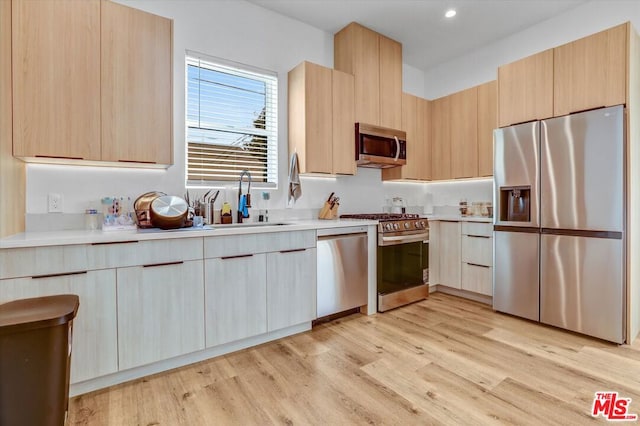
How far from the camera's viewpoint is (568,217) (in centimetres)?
269

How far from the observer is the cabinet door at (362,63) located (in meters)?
3.48

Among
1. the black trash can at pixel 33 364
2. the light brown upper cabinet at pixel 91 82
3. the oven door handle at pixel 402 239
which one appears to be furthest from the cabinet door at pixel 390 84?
the black trash can at pixel 33 364

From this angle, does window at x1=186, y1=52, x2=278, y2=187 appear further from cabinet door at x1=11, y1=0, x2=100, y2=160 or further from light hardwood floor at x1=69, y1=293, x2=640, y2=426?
light hardwood floor at x1=69, y1=293, x2=640, y2=426

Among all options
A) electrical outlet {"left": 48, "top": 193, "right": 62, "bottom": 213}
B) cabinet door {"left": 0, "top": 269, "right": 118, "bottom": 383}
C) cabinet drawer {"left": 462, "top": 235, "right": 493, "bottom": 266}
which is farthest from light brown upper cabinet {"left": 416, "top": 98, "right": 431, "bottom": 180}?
electrical outlet {"left": 48, "top": 193, "right": 62, "bottom": 213}

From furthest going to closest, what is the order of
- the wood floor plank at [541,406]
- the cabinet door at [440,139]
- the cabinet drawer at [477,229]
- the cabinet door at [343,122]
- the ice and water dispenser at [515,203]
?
the cabinet door at [440,139] → the cabinet drawer at [477,229] → the cabinet door at [343,122] → the ice and water dispenser at [515,203] → the wood floor plank at [541,406]

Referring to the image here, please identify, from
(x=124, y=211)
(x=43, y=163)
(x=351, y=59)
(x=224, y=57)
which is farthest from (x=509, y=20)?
(x=43, y=163)

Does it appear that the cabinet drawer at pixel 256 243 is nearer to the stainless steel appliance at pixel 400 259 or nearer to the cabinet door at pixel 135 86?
the cabinet door at pixel 135 86

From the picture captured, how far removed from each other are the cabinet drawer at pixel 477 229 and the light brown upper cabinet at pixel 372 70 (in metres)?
1.42

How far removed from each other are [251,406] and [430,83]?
15.3ft

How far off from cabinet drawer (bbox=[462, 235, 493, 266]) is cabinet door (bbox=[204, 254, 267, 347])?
241 cm

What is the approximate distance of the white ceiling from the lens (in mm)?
3148

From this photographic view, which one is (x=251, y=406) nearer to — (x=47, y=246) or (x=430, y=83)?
(x=47, y=246)

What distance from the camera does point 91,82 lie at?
6.86 ft

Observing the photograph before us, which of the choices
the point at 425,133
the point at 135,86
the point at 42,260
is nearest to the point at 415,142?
the point at 425,133
